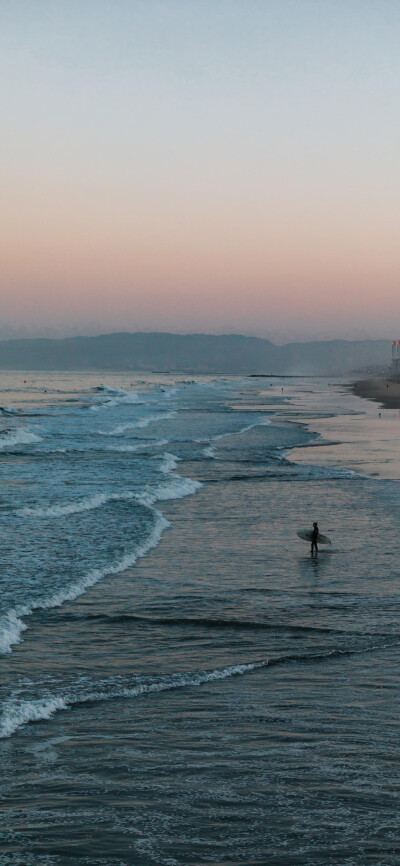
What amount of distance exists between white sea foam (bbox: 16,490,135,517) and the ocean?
0.13m

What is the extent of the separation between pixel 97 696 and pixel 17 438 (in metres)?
48.1

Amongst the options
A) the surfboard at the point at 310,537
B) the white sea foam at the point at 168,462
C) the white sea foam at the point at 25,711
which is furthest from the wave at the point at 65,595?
the white sea foam at the point at 168,462

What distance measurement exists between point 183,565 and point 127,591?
2874 millimetres

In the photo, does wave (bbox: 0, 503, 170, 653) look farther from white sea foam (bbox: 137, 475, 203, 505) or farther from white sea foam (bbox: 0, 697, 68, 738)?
white sea foam (bbox: 137, 475, 203, 505)

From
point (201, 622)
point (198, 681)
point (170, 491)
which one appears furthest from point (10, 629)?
point (170, 491)

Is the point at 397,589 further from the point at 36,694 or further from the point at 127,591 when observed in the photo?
the point at 36,694

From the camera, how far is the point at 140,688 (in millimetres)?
12805

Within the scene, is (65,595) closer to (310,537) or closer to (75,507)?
(310,537)

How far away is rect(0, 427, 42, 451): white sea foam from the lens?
185 feet

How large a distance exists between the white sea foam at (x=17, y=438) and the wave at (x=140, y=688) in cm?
4259

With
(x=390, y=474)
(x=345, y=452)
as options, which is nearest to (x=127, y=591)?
(x=390, y=474)

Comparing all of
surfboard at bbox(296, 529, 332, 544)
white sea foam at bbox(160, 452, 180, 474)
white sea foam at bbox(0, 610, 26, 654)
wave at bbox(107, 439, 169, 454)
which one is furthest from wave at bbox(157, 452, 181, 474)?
white sea foam at bbox(0, 610, 26, 654)

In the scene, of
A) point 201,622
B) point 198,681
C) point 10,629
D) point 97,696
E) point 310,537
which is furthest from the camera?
point 310,537

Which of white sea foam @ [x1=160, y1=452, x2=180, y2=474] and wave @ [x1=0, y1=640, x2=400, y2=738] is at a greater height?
white sea foam @ [x1=160, y1=452, x2=180, y2=474]
